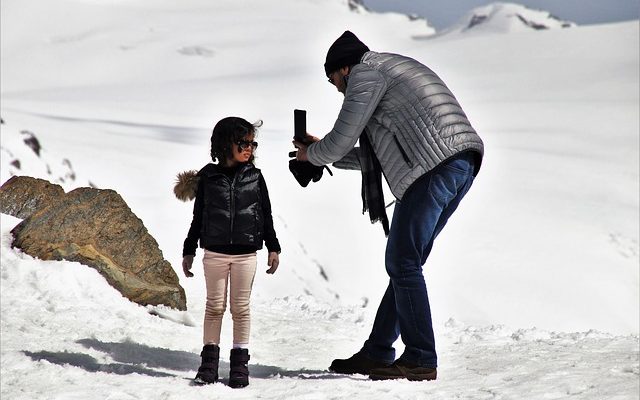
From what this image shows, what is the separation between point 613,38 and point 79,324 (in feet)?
157

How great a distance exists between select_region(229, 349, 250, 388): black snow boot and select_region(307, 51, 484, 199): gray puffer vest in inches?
41.6

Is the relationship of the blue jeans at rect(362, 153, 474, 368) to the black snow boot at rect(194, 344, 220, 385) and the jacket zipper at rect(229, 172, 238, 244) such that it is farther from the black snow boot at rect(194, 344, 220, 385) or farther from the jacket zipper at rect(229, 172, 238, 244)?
the black snow boot at rect(194, 344, 220, 385)

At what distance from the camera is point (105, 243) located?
5906 mm

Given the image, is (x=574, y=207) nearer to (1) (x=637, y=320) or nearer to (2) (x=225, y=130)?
(1) (x=637, y=320)

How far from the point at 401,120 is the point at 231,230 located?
38.3 inches

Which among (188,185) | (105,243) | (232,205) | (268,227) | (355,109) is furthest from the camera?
(105,243)

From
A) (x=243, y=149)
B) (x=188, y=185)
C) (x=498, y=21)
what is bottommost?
(x=188, y=185)

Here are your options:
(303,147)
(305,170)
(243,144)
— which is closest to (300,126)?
(303,147)

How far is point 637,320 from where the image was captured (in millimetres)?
12570

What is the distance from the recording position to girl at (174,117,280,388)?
3777 mm

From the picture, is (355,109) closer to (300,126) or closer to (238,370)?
(300,126)

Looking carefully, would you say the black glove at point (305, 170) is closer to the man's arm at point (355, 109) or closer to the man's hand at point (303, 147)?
the man's hand at point (303, 147)

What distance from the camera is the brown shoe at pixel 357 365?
4.20m

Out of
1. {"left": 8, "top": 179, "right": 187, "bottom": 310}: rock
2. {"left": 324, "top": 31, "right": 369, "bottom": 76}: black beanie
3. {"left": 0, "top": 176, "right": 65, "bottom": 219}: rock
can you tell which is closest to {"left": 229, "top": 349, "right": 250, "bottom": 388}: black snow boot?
{"left": 324, "top": 31, "right": 369, "bottom": 76}: black beanie
